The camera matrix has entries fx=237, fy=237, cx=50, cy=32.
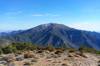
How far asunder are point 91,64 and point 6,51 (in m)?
16.3

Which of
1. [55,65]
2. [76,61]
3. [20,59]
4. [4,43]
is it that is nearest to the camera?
[55,65]

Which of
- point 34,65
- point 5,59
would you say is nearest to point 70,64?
point 34,65

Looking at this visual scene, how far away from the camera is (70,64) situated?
24047mm

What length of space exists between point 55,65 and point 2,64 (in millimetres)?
5623

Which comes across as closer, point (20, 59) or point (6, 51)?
point (20, 59)

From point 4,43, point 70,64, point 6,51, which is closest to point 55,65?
point 70,64

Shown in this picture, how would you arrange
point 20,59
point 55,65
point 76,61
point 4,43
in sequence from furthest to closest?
point 4,43, point 20,59, point 76,61, point 55,65

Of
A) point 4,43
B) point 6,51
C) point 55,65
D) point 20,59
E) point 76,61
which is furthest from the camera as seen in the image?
point 4,43

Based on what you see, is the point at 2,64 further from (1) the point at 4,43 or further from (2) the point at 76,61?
(1) the point at 4,43

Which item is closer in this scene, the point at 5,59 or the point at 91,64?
the point at 91,64

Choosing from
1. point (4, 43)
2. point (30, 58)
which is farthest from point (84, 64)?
point (4, 43)

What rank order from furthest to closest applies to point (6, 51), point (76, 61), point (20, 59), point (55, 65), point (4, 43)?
point (4, 43)
point (6, 51)
point (20, 59)
point (76, 61)
point (55, 65)

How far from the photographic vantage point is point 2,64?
24750mm

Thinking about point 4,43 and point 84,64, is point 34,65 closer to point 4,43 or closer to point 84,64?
point 84,64
